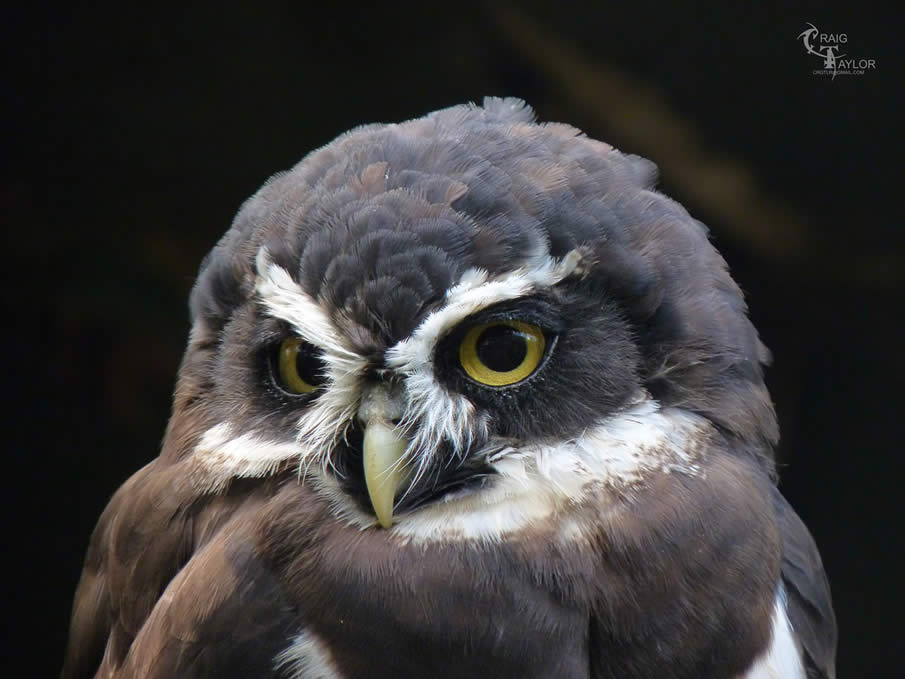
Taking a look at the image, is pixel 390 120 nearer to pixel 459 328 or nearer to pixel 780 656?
pixel 459 328

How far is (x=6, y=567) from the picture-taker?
3.71 meters


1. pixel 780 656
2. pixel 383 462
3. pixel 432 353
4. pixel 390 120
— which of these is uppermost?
pixel 390 120

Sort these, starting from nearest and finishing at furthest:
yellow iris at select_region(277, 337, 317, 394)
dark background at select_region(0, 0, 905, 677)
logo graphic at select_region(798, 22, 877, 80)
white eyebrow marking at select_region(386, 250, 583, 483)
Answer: white eyebrow marking at select_region(386, 250, 583, 483), yellow iris at select_region(277, 337, 317, 394), logo graphic at select_region(798, 22, 877, 80), dark background at select_region(0, 0, 905, 677)

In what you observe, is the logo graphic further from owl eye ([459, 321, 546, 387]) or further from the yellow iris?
the yellow iris

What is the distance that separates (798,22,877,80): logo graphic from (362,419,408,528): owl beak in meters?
2.13

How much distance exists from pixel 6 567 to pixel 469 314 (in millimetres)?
2856

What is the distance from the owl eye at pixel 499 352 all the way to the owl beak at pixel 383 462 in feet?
0.48

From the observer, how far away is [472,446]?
159cm

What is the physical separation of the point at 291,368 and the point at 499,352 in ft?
1.13

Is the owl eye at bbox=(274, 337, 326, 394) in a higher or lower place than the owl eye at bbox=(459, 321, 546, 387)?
higher

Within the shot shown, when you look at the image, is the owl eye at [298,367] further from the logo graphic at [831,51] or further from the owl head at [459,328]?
the logo graphic at [831,51]

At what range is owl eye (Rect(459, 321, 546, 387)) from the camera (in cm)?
155

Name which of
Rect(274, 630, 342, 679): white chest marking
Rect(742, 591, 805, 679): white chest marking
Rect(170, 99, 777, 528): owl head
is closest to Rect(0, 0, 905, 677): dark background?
Rect(170, 99, 777, 528): owl head

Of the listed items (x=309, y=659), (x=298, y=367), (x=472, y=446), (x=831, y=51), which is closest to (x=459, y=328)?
(x=472, y=446)
